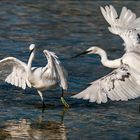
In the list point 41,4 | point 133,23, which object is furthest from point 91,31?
point 133,23

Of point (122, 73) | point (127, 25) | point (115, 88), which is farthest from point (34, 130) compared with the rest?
point (127, 25)

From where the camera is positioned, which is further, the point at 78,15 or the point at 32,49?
the point at 78,15

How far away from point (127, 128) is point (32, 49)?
110 inches

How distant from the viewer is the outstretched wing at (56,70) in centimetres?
1331

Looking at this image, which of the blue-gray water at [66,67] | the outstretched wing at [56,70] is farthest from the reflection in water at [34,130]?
the outstretched wing at [56,70]

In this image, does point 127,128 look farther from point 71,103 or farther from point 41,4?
point 41,4

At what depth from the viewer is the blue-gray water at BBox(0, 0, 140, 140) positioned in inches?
497

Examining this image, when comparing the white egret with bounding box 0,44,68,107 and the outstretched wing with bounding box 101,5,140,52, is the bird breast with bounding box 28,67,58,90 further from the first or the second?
the outstretched wing with bounding box 101,5,140,52

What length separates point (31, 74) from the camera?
14.3 meters

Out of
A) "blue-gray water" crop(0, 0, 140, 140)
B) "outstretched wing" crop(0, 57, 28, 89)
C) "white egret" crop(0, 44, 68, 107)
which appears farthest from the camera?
"outstretched wing" crop(0, 57, 28, 89)

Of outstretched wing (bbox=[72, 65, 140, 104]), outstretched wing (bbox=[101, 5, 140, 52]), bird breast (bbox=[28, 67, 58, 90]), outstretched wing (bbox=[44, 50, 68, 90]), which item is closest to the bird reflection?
outstretched wing (bbox=[44, 50, 68, 90])

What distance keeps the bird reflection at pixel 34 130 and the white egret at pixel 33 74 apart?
910 mm

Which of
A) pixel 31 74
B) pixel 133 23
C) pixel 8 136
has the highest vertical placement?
pixel 133 23

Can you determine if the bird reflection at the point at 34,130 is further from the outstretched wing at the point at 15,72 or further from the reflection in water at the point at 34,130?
the outstretched wing at the point at 15,72
